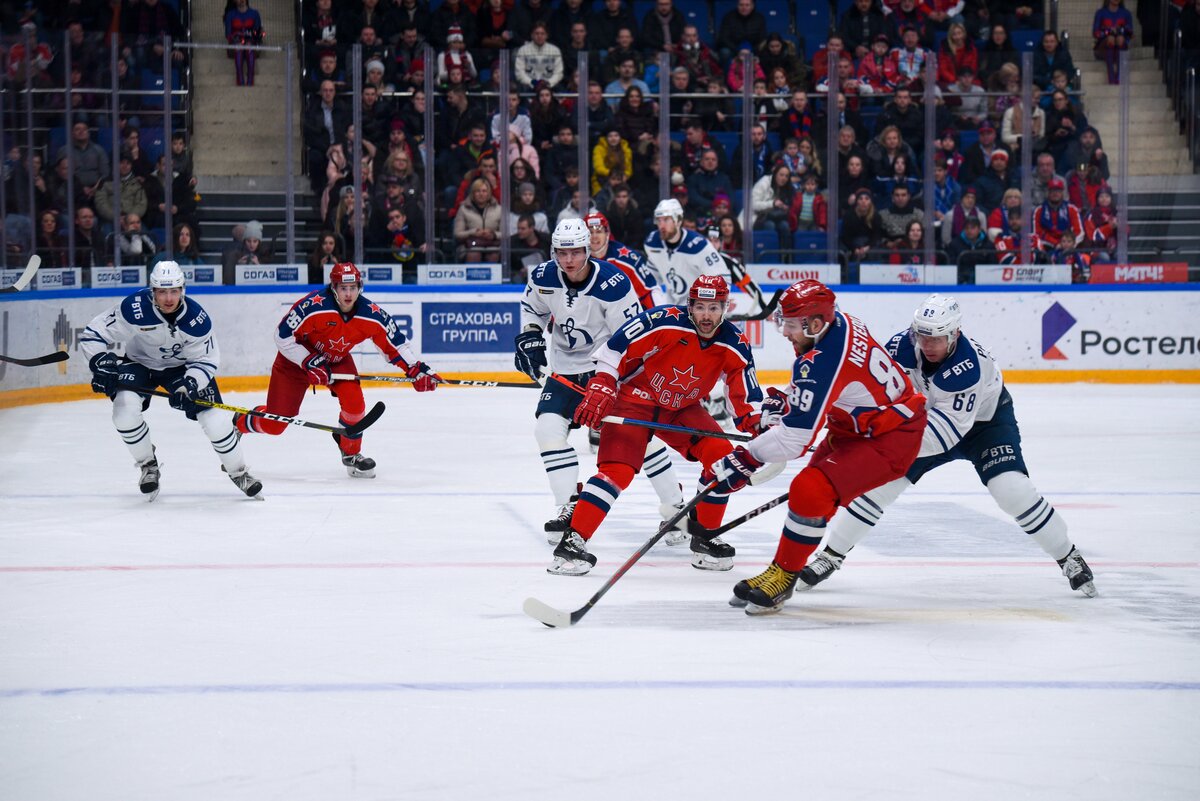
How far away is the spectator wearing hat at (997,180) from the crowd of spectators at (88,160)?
5810mm

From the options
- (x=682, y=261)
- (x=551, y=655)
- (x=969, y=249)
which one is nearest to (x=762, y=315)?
(x=682, y=261)

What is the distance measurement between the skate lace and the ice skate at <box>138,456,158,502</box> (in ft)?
10.1

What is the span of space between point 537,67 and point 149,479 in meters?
5.75

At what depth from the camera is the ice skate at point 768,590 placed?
13.9ft

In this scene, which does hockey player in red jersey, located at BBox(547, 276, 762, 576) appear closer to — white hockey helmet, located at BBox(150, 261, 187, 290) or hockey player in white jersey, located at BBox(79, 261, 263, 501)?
hockey player in white jersey, located at BBox(79, 261, 263, 501)

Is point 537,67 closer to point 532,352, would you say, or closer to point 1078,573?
point 532,352

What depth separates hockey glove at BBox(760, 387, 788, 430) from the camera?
4570mm

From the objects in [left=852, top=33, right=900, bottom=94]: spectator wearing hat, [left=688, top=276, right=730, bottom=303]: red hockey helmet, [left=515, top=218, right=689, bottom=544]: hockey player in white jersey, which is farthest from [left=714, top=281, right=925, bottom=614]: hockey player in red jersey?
[left=852, top=33, right=900, bottom=94]: spectator wearing hat

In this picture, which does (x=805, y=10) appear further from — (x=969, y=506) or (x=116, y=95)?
(x=969, y=506)

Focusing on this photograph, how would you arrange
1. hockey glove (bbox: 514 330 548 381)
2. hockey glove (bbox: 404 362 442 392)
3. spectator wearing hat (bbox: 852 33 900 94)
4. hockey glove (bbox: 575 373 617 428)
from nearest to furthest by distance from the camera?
hockey glove (bbox: 575 373 617 428)
hockey glove (bbox: 514 330 548 381)
hockey glove (bbox: 404 362 442 392)
spectator wearing hat (bbox: 852 33 900 94)

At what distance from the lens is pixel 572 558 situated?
481cm

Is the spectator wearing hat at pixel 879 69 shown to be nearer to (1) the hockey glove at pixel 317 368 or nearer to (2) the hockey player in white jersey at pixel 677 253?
(2) the hockey player in white jersey at pixel 677 253

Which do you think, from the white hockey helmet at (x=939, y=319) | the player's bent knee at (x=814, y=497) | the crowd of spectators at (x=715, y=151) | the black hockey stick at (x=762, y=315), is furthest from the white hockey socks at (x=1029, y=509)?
the crowd of spectators at (x=715, y=151)

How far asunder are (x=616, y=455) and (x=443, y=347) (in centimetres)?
626
